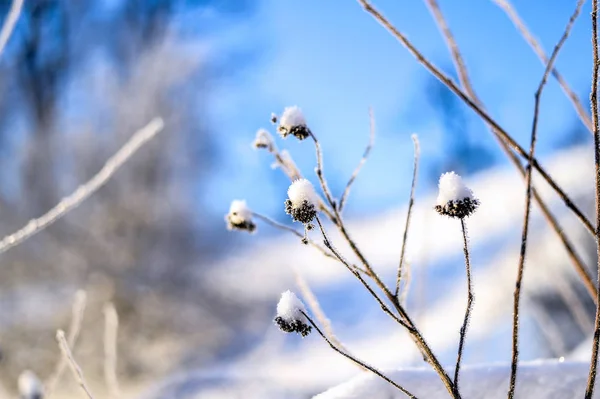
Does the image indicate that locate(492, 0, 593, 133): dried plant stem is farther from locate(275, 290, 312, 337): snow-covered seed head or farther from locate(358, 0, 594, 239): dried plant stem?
locate(275, 290, 312, 337): snow-covered seed head

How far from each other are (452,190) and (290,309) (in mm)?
173

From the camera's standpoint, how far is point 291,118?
51cm

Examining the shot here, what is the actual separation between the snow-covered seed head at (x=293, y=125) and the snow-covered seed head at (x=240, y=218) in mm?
124

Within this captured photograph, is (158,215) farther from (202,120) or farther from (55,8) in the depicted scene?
(55,8)

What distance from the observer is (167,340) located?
5742mm

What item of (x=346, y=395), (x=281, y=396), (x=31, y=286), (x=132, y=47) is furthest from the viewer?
(x=132, y=47)

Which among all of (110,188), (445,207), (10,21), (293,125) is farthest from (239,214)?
(110,188)

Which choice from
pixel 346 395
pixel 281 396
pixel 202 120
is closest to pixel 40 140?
pixel 202 120

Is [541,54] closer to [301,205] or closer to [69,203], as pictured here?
[301,205]

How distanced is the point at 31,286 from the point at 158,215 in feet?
5.31

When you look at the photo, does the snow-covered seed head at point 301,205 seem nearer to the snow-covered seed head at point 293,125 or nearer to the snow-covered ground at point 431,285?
the snow-covered seed head at point 293,125

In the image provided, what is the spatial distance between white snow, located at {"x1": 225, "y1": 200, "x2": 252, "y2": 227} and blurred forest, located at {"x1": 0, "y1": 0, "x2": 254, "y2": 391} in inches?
200

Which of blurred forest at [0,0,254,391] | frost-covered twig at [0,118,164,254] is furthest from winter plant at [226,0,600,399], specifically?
blurred forest at [0,0,254,391]

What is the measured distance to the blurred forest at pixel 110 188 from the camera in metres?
5.49
